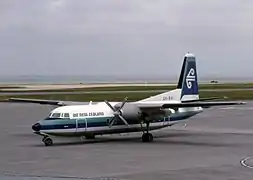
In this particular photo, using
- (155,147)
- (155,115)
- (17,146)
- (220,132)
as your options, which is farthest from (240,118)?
(17,146)

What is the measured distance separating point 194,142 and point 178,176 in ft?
39.3

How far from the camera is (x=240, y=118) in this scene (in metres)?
46.4

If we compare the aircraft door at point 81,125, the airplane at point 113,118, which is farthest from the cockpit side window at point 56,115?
the aircraft door at point 81,125

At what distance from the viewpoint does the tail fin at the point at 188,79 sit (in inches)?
1443

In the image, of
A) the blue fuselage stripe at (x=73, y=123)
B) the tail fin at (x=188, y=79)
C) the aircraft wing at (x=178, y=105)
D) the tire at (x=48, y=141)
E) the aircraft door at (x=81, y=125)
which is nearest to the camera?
the tire at (x=48, y=141)

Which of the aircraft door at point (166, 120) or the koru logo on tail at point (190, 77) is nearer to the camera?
the aircraft door at point (166, 120)

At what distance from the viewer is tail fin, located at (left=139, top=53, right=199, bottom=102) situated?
119 feet

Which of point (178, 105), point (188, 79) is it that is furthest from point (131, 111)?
point (188, 79)

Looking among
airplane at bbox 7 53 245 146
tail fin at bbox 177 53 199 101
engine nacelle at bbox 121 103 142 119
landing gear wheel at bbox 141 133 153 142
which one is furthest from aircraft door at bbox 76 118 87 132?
tail fin at bbox 177 53 199 101

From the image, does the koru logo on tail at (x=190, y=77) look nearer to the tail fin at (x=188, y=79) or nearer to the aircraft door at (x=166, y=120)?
the tail fin at (x=188, y=79)

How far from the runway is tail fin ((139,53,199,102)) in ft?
7.48

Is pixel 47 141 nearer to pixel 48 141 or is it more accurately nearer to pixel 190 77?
pixel 48 141

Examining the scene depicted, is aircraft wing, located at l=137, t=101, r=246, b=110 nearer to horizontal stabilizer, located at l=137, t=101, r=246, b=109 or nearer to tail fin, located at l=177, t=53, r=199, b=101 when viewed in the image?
horizontal stabilizer, located at l=137, t=101, r=246, b=109

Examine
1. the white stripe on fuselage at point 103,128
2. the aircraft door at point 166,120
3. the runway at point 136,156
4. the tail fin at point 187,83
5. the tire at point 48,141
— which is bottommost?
the runway at point 136,156
